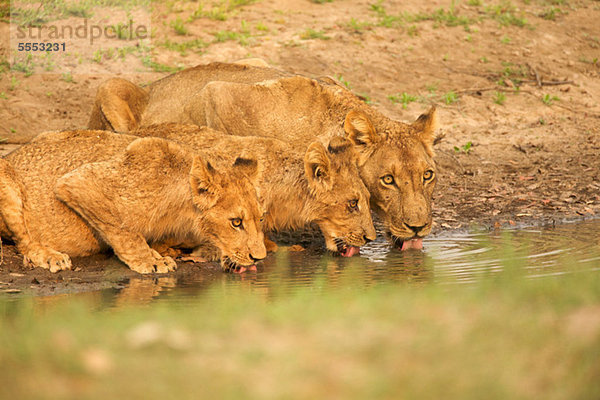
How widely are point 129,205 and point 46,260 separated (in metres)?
0.93

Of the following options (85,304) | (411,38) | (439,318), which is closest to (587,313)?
(439,318)

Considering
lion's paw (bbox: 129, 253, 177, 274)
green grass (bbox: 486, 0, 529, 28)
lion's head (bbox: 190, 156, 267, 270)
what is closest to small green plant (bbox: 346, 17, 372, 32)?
green grass (bbox: 486, 0, 529, 28)

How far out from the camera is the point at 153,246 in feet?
30.1

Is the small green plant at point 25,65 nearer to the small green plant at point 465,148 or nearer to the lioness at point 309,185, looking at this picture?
the lioness at point 309,185

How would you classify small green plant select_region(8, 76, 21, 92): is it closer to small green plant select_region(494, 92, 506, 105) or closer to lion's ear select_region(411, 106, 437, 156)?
lion's ear select_region(411, 106, 437, 156)

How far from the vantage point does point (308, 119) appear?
1008 cm

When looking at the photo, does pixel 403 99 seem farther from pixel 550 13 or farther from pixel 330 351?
pixel 330 351

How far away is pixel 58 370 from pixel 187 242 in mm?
4770

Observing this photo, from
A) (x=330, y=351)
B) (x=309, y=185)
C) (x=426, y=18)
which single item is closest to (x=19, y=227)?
(x=309, y=185)

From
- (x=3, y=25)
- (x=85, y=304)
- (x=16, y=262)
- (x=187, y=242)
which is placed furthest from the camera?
(x=3, y=25)

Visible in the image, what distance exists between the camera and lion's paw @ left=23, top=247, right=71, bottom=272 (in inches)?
331

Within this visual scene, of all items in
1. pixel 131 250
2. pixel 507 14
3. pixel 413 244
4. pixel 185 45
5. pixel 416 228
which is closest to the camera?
pixel 131 250

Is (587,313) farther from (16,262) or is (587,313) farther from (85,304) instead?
(16,262)

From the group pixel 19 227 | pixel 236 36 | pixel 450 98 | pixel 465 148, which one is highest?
pixel 236 36
